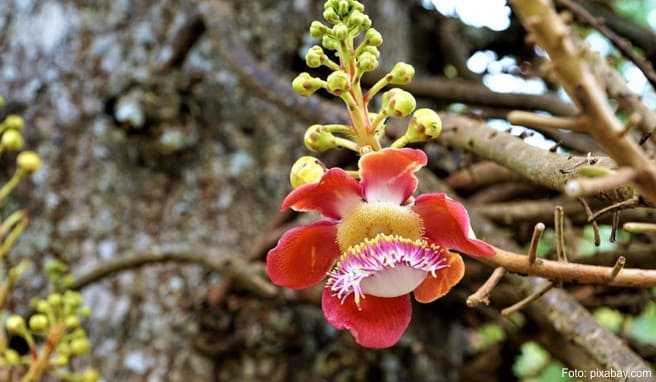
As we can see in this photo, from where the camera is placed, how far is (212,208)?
58.6 inches

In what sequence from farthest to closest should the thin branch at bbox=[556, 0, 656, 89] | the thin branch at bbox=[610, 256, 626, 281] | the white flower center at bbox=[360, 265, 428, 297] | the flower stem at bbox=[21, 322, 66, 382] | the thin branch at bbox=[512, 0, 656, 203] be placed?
the thin branch at bbox=[556, 0, 656, 89] < the flower stem at bbox=[21, 322, 66, 382] < the white flower center at bbox=[360, 265, 428, 297] < the thin branch at bbox=[610, 256, 626, 281] < the thin branch at bbox=[512, 0, 656, 203]

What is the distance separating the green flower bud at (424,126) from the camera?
23.7 inches

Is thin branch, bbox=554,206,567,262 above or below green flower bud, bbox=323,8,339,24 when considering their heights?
below

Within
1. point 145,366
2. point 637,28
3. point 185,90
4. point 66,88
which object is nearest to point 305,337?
point 145,366

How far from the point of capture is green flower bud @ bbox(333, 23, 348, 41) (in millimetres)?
601

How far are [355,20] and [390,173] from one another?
125 millimetres

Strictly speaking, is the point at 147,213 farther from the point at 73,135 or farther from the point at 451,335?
the point at 451,335

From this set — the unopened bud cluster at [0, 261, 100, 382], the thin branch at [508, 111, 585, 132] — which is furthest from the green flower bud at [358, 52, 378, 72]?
the unopened bud cluster at [0, 261, 100, 382]

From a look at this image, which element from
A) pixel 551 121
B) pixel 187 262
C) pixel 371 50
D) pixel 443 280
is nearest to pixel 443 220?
pixel 443 280

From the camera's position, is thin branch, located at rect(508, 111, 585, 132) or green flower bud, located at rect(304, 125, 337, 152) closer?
thin branch, located at rect(508, 111, 585, 132)

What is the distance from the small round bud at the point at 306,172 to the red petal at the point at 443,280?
130mm

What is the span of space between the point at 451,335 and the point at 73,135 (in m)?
0.89

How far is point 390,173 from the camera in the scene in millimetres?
619

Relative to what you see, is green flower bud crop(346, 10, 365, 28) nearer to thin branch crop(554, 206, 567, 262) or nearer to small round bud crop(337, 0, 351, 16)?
small round bud crop(337, 0, 351, 16)
